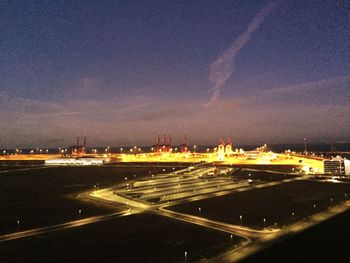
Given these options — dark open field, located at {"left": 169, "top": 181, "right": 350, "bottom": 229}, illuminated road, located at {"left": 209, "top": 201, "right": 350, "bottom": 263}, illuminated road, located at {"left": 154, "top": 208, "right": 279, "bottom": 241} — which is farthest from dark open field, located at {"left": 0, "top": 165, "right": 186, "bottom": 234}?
illuminated road, located at {"left": 209, "top": 201, "right": 350, "bottom": 263}

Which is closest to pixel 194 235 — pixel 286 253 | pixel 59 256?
pixel 286 253

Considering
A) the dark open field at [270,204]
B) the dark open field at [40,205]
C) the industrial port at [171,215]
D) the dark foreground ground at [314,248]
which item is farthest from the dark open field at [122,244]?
the dark open field at [270,204]

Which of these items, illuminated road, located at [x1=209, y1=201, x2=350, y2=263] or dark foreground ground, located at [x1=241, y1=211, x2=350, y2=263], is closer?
illuminated road, located at [x1=209, y1=201, x2=350, y2=263]

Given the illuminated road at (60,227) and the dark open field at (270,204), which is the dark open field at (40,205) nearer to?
the illuminated road at (60,227)

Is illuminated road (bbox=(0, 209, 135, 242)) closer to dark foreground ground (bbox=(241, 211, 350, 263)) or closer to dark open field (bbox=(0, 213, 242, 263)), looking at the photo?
A: dark open field (bbox=(0, 213, 242, 263))

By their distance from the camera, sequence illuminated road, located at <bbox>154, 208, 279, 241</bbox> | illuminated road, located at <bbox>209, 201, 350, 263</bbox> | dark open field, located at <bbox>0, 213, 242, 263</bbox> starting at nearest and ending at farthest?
illuminated road, located at <bbox>209, 201, 350, 263</bbox> → dark open field, located at <bbox>0, 213, 242, 263</bbox> → illuminated road, located at <bbox>154, 208, 279, 241</bbox>

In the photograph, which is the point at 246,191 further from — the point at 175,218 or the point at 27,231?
the point at 27,231
